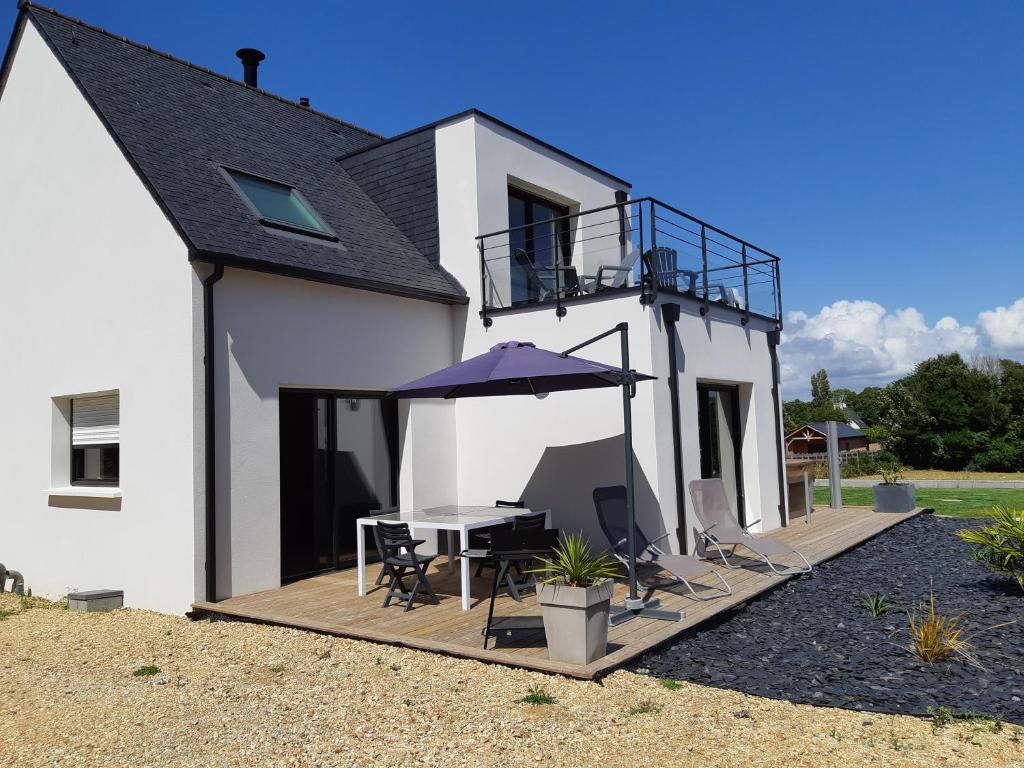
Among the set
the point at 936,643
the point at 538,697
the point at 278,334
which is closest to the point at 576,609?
the point at 538,697

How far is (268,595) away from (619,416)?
15.3 ft

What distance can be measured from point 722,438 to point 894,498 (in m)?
4.54

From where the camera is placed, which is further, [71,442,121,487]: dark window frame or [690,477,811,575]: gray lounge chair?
[71,442,121,487]: dark window frame

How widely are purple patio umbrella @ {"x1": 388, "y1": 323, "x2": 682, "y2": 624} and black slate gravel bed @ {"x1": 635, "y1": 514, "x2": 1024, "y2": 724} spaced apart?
2.20 feet

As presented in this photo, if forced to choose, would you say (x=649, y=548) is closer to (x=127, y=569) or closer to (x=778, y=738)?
(x=778, y=738)

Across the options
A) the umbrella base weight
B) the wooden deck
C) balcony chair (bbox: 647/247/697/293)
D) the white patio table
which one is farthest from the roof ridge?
the umbrella base weight

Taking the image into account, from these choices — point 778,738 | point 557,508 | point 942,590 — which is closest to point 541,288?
point 557,508

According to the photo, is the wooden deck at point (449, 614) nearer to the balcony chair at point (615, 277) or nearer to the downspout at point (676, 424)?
the downspout at point (676, 424)

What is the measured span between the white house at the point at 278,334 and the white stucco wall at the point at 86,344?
4cm

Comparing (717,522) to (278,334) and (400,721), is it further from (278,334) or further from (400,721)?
(278,334)

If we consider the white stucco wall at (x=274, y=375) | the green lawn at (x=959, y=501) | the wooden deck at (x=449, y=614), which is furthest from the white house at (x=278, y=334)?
the green lawn at (x=959, y=501)

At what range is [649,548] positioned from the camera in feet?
26.1

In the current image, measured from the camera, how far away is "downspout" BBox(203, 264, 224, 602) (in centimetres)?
757

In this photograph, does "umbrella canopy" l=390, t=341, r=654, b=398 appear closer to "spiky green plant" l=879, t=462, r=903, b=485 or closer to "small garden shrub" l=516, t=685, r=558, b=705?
"small garden shrub" l=516, t=685, r=558, b=705
